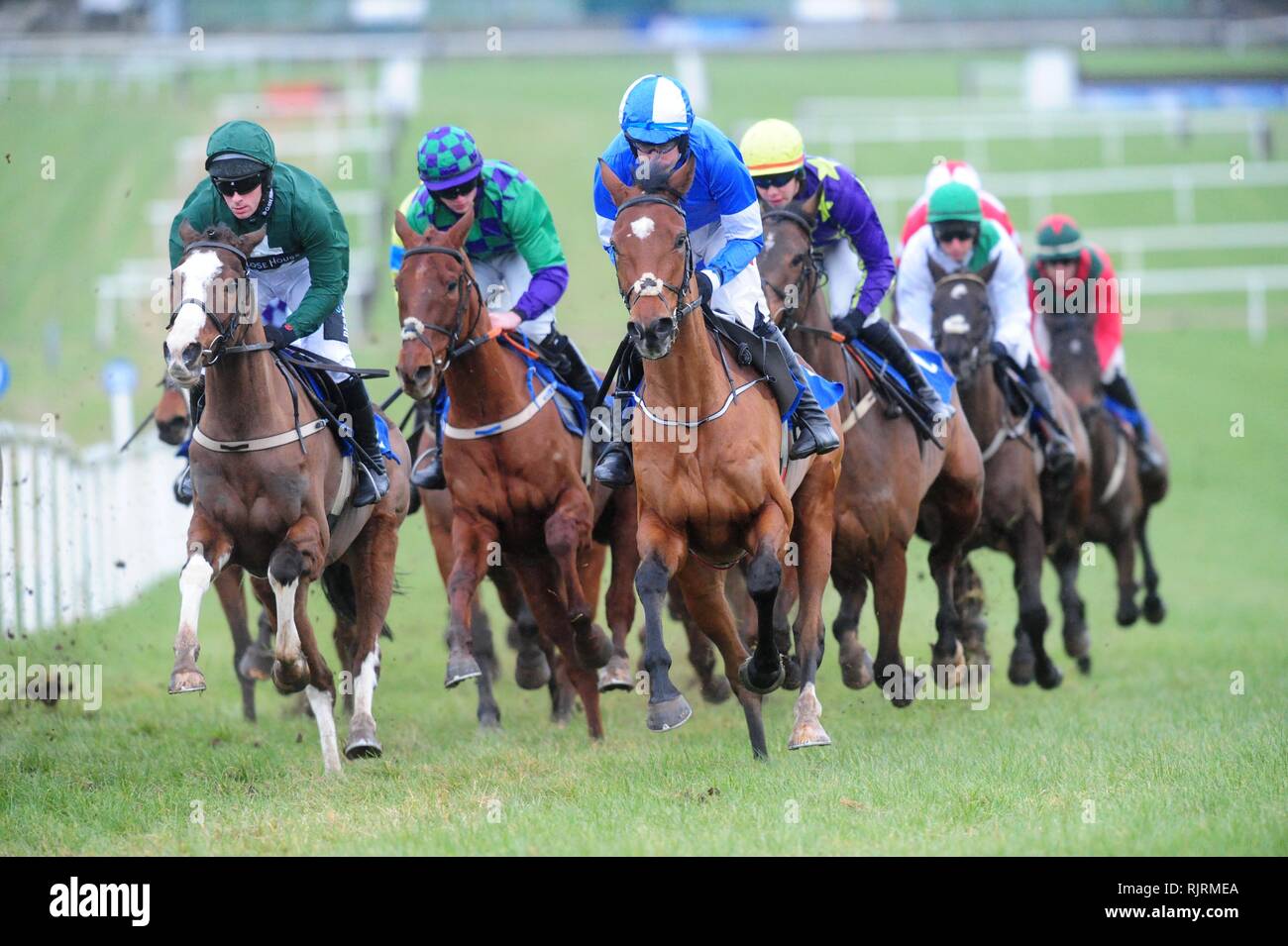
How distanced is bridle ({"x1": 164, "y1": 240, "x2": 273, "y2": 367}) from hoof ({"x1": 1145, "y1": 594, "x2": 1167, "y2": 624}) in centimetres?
874

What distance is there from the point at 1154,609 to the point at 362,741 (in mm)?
7857

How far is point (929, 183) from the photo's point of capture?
36.3ft

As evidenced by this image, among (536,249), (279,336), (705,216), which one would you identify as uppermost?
(536,249)

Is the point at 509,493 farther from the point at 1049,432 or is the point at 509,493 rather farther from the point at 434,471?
the point at 1049,432

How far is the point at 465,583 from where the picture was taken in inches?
319

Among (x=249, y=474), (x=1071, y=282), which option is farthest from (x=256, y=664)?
(x=1071, y=282)

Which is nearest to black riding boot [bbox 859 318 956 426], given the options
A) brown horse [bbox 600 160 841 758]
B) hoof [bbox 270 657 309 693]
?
brown horse [bbox 600 160 841 758]

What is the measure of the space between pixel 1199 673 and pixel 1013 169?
85.3 ft

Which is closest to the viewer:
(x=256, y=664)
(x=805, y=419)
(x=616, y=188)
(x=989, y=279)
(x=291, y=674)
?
(x=616, y=188)

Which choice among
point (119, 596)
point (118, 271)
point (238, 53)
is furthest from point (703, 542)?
point (238, 53)

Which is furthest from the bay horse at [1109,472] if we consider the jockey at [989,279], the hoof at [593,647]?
the hoof at [593,647]

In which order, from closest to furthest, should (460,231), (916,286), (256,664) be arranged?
1. (460,231)
2. (256,664)
3. (916,286)

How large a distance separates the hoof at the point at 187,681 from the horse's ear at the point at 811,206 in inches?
147

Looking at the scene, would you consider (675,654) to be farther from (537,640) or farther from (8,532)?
(8,532)
